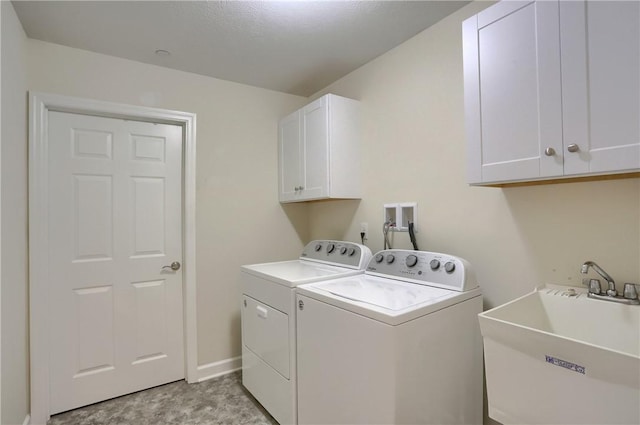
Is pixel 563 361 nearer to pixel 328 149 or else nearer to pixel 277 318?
pixel 277 318

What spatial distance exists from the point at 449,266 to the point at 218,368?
6.59 feet

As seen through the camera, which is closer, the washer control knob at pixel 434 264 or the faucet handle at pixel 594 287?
the faucet handle at pixel 594 287

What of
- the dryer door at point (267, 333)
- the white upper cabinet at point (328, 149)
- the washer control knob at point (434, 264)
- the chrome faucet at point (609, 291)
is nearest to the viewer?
the chrome faucet at point (609, 291)

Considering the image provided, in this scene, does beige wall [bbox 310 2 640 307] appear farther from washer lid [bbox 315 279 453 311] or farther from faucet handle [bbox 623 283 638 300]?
washer lid [bbox 315 279 453 311]

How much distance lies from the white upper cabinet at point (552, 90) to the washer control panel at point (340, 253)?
89cm

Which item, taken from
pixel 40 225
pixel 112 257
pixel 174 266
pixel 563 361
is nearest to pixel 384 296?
pixel 563 361

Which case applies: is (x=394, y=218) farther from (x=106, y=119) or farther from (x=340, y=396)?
(x=106, y=119)

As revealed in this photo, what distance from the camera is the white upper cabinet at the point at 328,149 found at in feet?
Result: 7.48

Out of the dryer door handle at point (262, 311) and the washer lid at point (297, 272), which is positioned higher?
the washer lid at point (297, 272)

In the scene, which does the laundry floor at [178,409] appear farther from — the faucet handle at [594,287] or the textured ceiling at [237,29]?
the textured ceiling at [237,29]

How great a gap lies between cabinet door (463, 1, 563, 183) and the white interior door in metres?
2.09

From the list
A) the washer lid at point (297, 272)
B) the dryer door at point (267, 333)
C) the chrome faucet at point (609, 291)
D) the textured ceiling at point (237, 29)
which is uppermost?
the textured ceiling at point (237, 29)

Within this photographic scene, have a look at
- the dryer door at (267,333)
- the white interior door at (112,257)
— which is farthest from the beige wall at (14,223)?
the dryer door at (267,333)

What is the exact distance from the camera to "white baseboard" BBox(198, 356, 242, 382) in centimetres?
249
